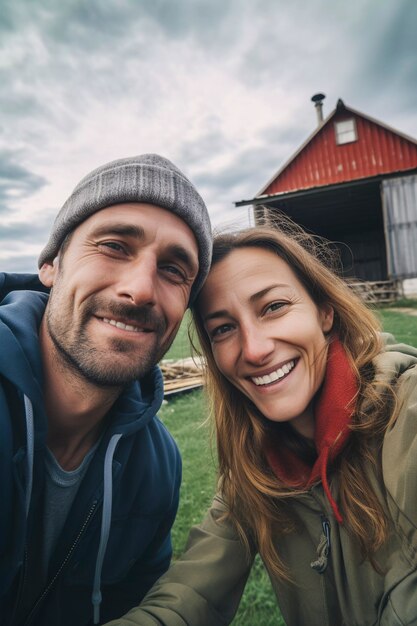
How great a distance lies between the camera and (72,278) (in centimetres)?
185

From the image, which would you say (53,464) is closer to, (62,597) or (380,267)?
(62,597)

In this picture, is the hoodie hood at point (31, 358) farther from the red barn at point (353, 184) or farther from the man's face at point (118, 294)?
the red barn at point (353, 184)

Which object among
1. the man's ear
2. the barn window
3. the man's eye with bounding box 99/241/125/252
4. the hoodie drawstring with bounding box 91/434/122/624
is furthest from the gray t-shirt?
the barn window

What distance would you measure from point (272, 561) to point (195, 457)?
2.62m

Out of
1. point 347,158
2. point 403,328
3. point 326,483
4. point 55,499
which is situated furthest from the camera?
point 347,158

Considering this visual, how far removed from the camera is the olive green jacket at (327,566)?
4.18 ft

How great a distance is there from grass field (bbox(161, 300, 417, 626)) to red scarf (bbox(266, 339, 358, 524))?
767 mm

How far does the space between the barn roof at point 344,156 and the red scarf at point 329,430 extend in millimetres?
17478

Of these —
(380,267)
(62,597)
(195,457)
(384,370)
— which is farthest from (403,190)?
(62,597)

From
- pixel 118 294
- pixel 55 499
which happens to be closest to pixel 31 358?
pixel 118 294

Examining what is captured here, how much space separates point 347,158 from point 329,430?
65.4ft

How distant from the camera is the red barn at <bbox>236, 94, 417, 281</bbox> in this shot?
1487cm

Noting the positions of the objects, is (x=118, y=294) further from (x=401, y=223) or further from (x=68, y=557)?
(x=401, y=223)

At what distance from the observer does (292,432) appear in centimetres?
203
